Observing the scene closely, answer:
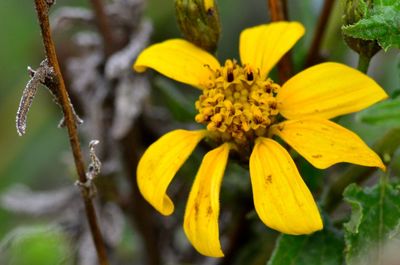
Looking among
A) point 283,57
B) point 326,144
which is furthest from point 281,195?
point 283,57

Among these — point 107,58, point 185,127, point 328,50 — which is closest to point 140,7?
point 107,58

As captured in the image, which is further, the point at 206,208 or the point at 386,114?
the point at 386,114

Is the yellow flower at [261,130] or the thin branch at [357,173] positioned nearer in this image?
the yellow flower at [261,130]

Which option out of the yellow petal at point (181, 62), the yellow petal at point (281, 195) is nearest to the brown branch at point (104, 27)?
the yellow petal at point (181, 62)

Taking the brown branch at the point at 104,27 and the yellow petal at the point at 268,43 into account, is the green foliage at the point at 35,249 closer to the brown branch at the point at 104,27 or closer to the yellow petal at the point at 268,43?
the brown branch at the point at 104,27

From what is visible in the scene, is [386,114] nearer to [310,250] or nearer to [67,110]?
[310,250]

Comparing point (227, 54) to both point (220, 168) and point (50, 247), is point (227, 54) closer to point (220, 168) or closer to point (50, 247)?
point (50, 247)
